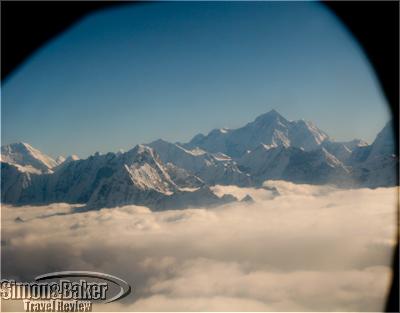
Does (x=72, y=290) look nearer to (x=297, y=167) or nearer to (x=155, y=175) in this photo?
(x=155, y=175)

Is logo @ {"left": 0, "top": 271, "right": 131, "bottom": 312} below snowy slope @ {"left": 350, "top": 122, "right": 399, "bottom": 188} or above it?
below

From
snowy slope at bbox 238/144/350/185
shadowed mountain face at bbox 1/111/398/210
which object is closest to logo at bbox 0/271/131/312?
shadowed mountain face at bbox 1/111/398/210

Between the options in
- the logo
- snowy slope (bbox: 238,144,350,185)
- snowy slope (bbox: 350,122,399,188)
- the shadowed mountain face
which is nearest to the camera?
the logo

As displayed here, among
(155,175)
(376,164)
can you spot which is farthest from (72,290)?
(155,175)

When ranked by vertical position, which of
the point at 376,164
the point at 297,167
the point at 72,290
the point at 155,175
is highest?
the point at 155,175

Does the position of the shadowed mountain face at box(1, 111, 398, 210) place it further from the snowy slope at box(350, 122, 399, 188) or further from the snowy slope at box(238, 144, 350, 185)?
the snowy slope at box(350, 122, 399, 188)

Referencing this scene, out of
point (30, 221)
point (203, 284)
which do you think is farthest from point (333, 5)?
point (30, 221)

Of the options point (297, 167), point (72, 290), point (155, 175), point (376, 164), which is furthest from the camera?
point (297, 167)

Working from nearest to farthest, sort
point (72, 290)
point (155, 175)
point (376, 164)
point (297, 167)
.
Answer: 1. point (72, 290)
2. point (376, 164)
3. point (155, 175)
4. point (297, 167)

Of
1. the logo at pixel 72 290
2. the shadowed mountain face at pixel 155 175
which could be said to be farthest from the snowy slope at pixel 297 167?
the logo at pixel 72 290

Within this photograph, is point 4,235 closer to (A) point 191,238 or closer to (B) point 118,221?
(B) point 118,221

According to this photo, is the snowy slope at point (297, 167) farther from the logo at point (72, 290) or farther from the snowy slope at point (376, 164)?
the logo at point (72, 290)
